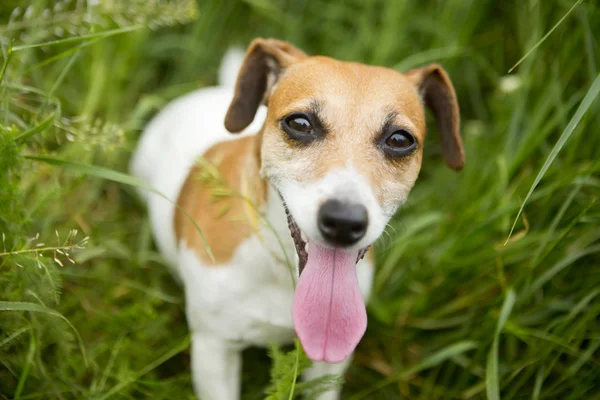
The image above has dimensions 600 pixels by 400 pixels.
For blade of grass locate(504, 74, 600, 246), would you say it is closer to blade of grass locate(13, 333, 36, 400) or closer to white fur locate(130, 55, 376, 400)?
white fur locate(130, 55, 376, 400)

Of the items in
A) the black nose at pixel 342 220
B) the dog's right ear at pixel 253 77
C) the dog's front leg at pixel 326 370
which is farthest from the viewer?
the dog's front leg at pixel 326 370

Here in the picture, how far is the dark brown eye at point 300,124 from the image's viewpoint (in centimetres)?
248

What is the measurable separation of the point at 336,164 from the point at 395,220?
3.06ft

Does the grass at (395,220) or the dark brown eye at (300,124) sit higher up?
the dark brown eye at (300,124)

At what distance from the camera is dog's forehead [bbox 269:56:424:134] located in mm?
2463

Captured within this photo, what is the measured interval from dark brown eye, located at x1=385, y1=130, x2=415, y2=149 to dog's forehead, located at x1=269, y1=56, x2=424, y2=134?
56 mm

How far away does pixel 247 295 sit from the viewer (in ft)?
9.24

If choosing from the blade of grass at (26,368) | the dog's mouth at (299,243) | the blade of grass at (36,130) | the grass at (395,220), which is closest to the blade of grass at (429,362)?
the grass at (395,220)

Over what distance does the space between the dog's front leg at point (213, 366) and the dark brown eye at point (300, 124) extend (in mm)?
1211

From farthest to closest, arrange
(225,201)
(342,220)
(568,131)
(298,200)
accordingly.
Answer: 1. (225,201)
2. (568,131)
3. (298,200)
4. (342,220)

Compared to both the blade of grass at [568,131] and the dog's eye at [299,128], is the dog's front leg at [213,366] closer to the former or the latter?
the dog's eye at [299,128]

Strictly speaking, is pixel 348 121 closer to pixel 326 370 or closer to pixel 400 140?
pixel 400 140

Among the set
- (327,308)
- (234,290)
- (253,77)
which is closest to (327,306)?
(327,308)

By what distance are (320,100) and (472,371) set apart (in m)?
1.94
